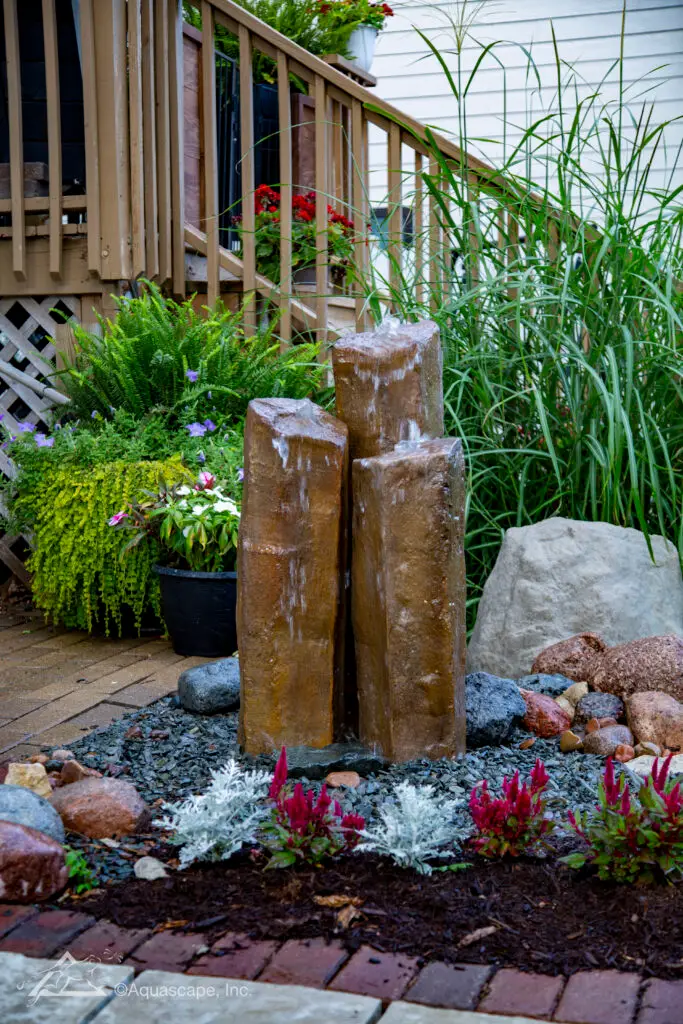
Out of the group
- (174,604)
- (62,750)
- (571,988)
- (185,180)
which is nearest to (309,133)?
(185,180)

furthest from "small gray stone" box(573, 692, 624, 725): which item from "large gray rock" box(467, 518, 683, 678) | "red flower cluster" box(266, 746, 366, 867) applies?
"red flower cluster" box(266, 746, 366, 867)

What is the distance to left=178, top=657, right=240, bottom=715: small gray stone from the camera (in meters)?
3.20

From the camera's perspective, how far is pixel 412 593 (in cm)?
262

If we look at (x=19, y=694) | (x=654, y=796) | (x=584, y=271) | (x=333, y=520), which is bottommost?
(x=19, y=694)

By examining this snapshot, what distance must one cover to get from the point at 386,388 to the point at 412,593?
529 mm

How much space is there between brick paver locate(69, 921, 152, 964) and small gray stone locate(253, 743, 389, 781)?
2.42 feet

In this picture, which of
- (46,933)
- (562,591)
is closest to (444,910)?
(46,933)

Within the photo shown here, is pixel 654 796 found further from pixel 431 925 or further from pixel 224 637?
pixel 224 637

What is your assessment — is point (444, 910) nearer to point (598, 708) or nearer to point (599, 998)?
point (599, 998)

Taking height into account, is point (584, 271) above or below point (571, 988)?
above

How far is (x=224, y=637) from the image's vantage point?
401cm

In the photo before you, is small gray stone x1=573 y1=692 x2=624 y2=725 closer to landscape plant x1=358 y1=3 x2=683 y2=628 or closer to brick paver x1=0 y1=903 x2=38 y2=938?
landscape plant x1=358 y1=3 x2=683 y2=628

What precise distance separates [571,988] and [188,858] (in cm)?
79

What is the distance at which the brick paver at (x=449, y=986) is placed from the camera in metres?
1.68
